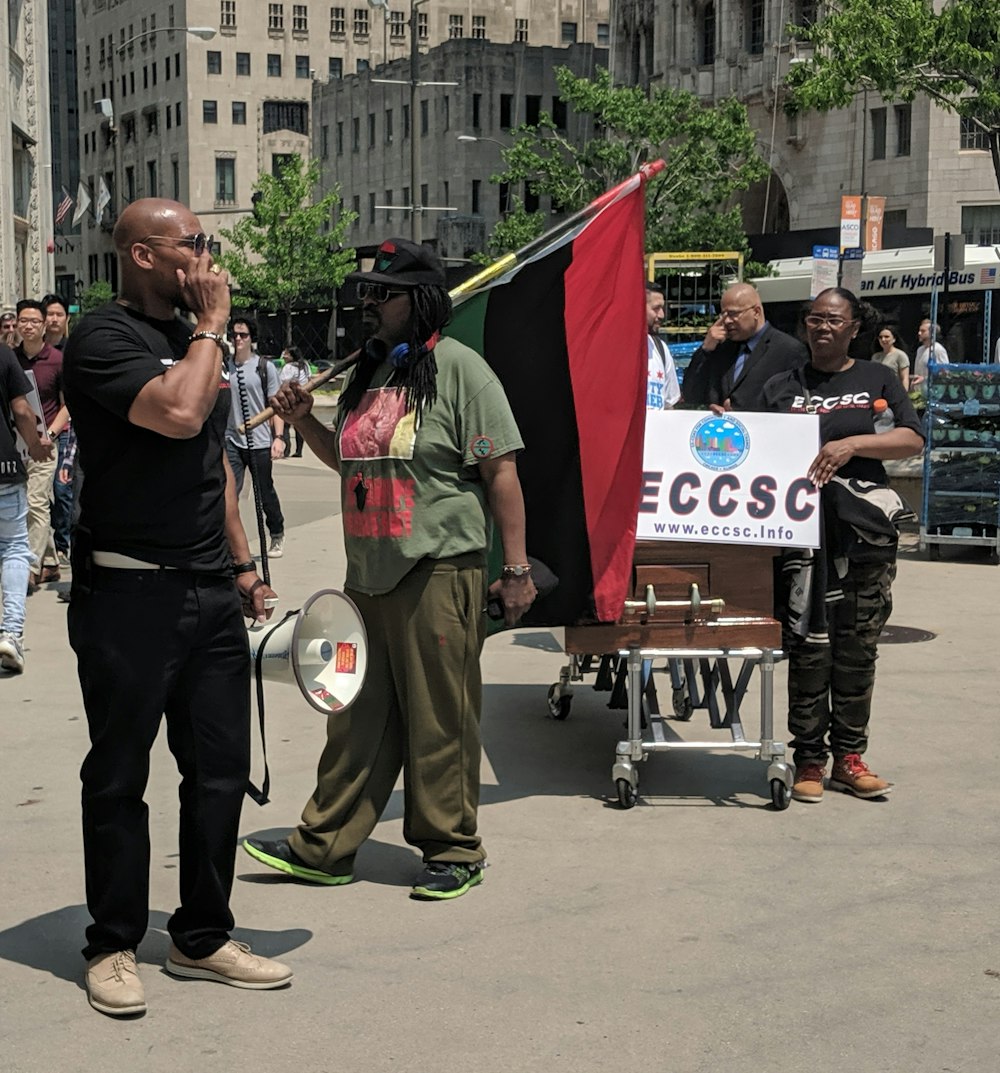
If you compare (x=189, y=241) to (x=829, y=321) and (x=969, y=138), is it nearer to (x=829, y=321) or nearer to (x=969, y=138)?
(x=829, y=321)

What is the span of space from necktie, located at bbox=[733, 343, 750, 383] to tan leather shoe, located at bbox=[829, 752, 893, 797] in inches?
74.0

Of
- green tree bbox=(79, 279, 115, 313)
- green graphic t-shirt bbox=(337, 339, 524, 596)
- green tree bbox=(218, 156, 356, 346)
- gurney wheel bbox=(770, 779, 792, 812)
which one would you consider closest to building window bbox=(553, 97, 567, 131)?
green tree bbox=(218, 156, 356, 346)

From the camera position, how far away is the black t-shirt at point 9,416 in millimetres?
9430

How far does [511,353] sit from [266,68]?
121 m

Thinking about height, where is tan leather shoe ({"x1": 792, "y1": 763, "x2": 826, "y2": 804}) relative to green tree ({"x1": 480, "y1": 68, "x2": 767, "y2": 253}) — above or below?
below

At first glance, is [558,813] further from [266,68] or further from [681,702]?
[266,68]

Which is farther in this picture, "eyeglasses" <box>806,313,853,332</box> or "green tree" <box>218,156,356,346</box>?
"green tree" <box>218,156,356,346</box>

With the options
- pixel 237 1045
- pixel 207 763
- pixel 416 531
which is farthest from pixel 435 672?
pixel 237 1045

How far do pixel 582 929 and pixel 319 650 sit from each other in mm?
1118

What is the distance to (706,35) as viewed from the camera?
67.8 meters

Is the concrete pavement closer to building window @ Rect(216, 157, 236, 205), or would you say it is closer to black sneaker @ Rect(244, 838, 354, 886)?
black sneaker @ Rect(244, 838, 354, 886)

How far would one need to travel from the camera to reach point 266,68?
122375 millimetres

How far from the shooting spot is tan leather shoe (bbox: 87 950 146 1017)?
4.55 meters

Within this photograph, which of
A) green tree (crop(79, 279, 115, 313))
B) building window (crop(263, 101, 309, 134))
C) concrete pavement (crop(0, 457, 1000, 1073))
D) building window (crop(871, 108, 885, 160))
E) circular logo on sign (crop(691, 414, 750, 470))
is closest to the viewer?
concrete pavement (crop(0, 457, 1000, 1073))
